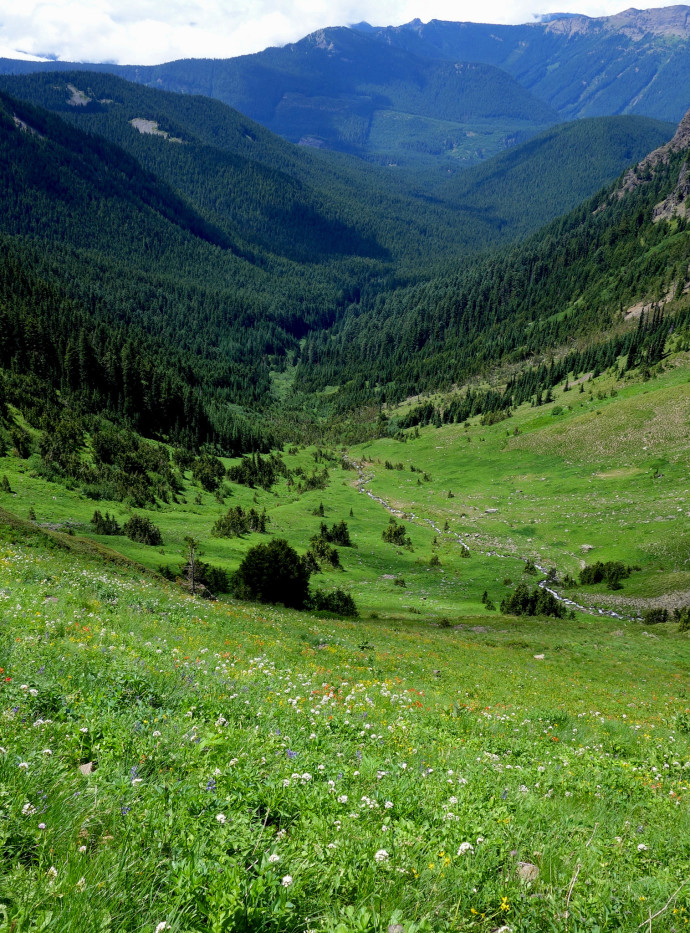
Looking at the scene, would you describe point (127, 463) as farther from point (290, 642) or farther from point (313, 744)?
point (313, 744)

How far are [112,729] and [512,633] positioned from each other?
1571 inches

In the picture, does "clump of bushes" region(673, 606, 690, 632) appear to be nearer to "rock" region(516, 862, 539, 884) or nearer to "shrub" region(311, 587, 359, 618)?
"shrub" region(311, 587, 359, 618)

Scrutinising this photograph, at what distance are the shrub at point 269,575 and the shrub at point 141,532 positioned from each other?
41.6ft

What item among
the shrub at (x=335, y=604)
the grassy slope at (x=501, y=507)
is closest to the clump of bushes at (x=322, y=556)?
the grassy slope at (x=501, y=507)

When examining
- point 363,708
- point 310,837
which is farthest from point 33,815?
point 363,708

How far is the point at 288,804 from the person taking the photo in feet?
14.6

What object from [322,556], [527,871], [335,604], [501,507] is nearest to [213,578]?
[335,604]

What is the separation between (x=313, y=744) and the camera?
6.26 meters

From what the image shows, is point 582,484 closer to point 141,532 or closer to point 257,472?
point 257,472

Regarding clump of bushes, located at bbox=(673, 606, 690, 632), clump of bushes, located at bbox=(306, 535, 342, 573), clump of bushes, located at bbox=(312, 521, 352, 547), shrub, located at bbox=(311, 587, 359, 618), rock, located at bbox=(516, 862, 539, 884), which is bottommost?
→ shrub, located at bbox=(311, 587, 359, 618)

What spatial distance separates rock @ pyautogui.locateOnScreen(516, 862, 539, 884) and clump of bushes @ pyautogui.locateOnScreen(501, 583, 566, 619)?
49024 mm

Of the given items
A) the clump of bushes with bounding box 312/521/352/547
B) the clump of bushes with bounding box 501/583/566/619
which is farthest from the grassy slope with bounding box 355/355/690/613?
the clump of bushes with bounding box 312/521/352/547

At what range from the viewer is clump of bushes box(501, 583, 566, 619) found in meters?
48.7

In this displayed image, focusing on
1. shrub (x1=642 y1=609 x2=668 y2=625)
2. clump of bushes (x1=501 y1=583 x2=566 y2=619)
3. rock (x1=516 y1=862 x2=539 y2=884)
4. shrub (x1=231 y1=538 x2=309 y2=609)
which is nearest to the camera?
rock (x1=516 y1=862 x2=539 y2=884)
